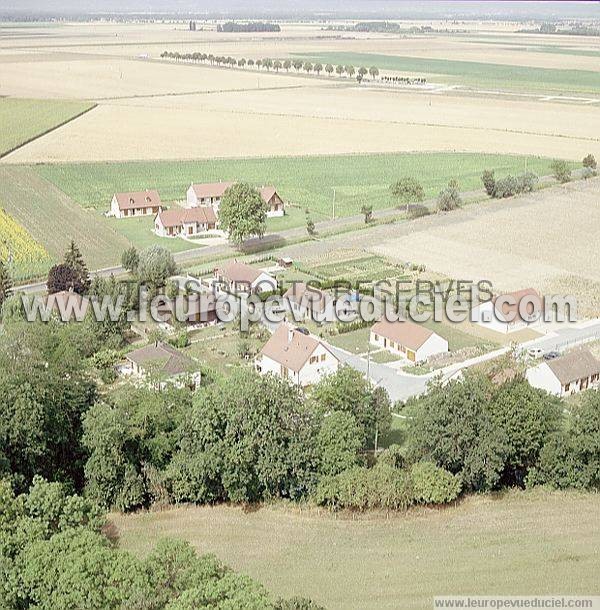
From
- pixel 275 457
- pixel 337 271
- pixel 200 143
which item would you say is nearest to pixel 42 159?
pixel 200 143

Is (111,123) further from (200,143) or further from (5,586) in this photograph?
(5,586)

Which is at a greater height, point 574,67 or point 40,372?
point 574,67

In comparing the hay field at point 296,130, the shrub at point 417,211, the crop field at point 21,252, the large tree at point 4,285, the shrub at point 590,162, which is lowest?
the large tree at point 4,285

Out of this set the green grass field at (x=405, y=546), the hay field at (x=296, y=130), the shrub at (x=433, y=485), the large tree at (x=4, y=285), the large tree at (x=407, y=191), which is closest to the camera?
the green grass field at (x=405, y=546)

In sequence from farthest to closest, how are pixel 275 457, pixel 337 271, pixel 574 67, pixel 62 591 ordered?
pixel 574 67 < pixel 337 271 < pixel 275 457 < pixel 62 591

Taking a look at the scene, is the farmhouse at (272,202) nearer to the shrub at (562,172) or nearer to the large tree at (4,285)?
the large tree at (4,285)

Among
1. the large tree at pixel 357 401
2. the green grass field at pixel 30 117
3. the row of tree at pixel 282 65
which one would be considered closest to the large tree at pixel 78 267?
Result: the large tree at pixel 357 401
